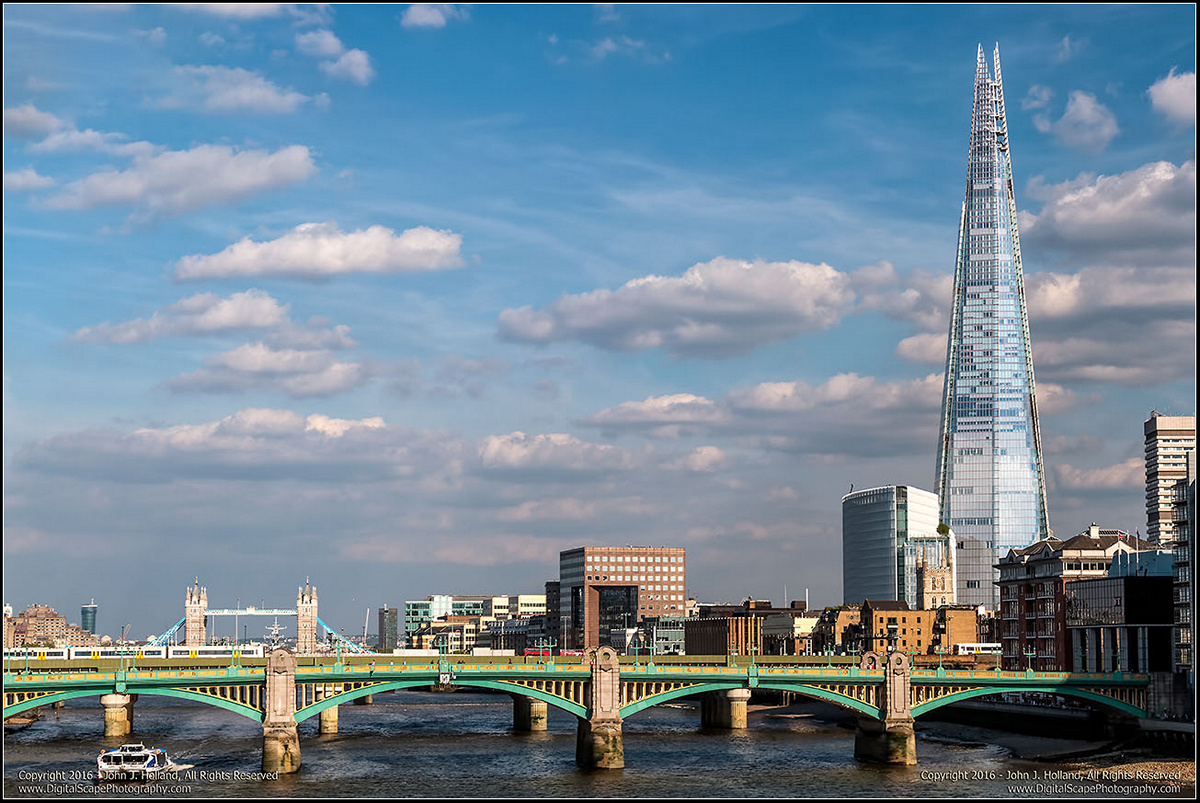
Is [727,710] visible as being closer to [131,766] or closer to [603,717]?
[603,717]

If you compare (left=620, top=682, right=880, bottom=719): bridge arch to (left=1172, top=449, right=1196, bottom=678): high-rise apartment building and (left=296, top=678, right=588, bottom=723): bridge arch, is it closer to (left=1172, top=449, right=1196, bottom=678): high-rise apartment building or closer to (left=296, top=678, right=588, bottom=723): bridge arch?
(left=296, top=678, right=588, bottom=723): bridge arch

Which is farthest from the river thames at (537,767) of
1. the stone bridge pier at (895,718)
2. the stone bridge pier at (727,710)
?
the stone bridge pier at (895,718)

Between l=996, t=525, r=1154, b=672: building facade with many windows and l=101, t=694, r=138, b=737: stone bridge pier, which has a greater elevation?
l=996, t=525, r=1154, b=672: building facade with many windows

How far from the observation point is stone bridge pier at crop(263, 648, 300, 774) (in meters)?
121

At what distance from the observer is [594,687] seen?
4983 inches

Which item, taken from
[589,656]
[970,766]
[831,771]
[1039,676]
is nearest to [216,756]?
[589,656]

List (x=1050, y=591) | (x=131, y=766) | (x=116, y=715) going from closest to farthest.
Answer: (x=131, y=766) → (x=116, y=715) → (x=1050, y=591)

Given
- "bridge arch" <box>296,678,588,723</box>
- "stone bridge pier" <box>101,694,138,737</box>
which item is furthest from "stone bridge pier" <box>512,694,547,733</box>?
"stone bridge pier" <box>101,694,138,737</box>

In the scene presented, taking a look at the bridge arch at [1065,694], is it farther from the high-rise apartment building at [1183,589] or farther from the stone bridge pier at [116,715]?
the stone bridge pier at [116,715]

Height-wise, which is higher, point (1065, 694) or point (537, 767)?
point (1065, 694)

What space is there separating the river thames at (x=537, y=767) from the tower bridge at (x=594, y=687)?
351 cm

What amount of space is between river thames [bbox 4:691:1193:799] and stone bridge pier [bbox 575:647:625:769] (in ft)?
6.52

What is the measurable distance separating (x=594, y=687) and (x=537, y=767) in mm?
8993

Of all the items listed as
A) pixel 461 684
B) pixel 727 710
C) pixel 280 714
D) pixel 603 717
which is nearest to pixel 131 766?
pixel 280 714
